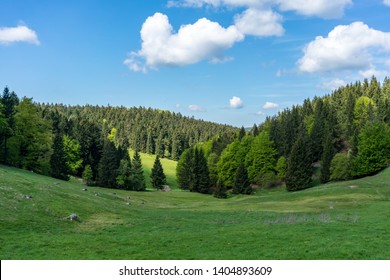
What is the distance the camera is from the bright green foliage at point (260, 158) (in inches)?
4006

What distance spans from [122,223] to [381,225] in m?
22.3

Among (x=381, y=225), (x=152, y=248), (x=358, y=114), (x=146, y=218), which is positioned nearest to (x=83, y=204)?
(x=146, y=218)

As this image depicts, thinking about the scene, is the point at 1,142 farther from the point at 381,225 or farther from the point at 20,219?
the point at 381,225

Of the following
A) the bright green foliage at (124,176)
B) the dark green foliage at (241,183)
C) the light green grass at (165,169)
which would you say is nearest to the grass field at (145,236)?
the dark green foliage at (241,183)

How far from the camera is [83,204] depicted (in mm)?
36875

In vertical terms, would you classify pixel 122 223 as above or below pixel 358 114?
below

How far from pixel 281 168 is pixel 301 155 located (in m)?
9.61

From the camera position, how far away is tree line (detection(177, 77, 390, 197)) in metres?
89.4

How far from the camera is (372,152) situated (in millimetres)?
87875

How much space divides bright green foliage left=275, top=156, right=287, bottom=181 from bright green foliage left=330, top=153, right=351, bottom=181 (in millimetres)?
12727

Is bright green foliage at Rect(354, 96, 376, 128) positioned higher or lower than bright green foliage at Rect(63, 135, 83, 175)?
higher

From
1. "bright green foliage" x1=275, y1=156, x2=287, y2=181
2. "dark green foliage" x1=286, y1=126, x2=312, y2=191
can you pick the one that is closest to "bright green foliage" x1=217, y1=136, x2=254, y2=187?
"bright green foliage" x1=275, y1=156, x2=287, y2=181

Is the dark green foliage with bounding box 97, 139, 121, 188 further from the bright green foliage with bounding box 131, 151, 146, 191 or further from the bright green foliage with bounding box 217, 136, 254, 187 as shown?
the bright green foliage with bounding box 217, 136, 254, 187

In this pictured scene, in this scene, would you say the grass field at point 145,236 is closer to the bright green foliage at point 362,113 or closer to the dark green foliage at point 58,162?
the dark green foliage at point 58,162
